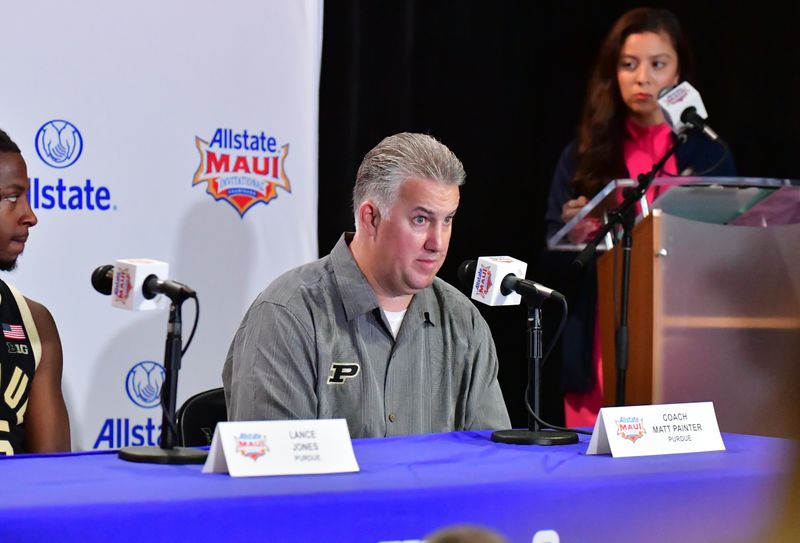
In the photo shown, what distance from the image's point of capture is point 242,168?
12.6 feet

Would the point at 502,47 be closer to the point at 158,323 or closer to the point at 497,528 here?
the point at 158,323

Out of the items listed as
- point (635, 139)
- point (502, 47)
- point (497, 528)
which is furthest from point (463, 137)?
point (497, 528)

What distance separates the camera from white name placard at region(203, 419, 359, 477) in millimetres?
1832

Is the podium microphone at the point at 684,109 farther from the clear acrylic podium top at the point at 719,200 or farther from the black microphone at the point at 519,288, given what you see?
the black microphone at the point at 519,288

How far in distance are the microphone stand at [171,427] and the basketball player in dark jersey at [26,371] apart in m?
1.11

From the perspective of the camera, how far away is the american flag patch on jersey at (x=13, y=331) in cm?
311

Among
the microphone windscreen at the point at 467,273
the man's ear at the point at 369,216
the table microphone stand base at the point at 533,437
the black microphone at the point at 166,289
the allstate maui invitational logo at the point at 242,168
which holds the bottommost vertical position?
the table microphone stand base at the point at 533,437

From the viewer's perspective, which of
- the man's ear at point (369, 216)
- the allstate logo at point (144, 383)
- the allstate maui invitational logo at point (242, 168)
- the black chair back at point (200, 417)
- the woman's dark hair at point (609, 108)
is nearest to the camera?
the black chair back at point (200, 417)

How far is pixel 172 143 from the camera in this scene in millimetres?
3711

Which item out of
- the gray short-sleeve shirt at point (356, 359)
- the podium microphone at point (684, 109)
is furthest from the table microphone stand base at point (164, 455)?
the podium microphone at point (684, 109)

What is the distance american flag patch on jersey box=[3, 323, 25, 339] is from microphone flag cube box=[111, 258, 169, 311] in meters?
1.12

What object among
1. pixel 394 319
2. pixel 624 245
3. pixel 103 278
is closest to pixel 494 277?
pixel 394 319

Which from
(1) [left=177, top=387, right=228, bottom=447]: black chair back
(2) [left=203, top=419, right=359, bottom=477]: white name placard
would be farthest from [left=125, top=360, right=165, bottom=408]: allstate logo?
(2) [left=203, top=419, right=359, bottom=477]: white name placard

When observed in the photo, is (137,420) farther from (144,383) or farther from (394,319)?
(394,319)
